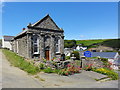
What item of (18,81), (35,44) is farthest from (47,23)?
(18,81)

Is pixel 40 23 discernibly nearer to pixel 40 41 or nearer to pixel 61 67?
pixel 40 41

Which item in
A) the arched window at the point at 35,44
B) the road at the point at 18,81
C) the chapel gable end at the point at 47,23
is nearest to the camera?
the road at the point at 18,81

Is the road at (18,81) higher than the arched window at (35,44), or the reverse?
the arched window at (35,44)

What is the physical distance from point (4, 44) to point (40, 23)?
42.8 meters

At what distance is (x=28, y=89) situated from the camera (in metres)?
5.96

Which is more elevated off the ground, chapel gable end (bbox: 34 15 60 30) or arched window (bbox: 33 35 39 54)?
chapel gable end (bbox: 34 15 60 30)

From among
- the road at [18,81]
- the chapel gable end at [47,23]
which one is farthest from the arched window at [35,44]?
the road at [18,81]

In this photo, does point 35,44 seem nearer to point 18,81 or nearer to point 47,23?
point 47,23

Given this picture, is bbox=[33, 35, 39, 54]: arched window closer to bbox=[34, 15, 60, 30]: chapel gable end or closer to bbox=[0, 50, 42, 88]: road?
bbox=[34, 15, 60, 30]: chapel gable end

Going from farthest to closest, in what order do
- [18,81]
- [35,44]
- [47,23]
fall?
[47,23] → [35,44] → [18,81]

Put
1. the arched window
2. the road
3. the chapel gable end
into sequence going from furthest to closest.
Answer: the chapel gable end, the arched window, the road

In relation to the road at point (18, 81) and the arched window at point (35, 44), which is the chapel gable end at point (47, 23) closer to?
the arched window at point (35, 44)

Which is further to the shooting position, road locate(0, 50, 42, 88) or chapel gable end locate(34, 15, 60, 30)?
chapel gable end locate(34, 15, 60, 30)

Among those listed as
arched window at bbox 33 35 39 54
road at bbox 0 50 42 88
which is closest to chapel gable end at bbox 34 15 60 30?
arched window at bbox 33 35 39 54
